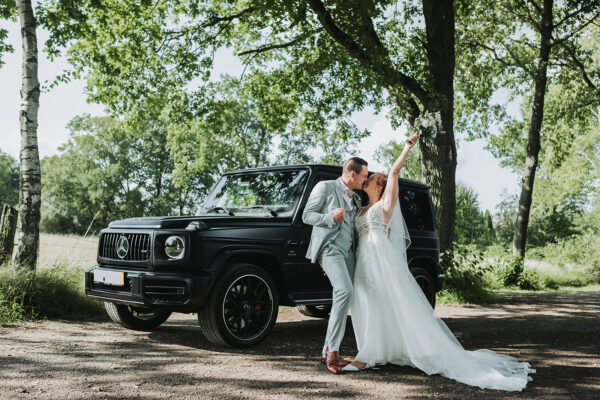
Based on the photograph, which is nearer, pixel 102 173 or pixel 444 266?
pixel 444 266

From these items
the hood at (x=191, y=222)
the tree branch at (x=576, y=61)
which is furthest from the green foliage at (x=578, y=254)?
the hood at (x=191, y=222)

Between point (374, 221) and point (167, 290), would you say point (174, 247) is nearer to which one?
point (167, 290)

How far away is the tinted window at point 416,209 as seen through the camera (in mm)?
8297

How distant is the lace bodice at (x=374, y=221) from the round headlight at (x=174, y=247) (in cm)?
198

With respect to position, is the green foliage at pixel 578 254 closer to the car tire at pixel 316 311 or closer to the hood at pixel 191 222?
the car tire at pixel 316 311

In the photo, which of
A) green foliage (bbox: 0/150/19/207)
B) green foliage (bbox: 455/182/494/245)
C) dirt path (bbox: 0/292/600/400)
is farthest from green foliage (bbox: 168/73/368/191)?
green foliage (bbox: 0/150/19/207)

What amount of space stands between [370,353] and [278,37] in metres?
14.2

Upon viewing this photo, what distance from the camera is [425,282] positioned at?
8.27 m

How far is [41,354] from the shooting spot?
5.40 meters

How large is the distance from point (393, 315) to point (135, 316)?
3.70 metres

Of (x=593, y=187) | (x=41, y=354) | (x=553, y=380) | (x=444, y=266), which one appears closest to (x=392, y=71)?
(x=444, y=266)

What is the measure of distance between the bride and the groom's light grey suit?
24 centimetres

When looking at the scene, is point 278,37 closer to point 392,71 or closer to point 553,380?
point 392,71

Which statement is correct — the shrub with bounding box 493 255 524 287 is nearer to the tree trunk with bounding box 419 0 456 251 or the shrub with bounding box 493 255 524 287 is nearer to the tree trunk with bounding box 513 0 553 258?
the tree trunk with bounding box 513 0 553 258
